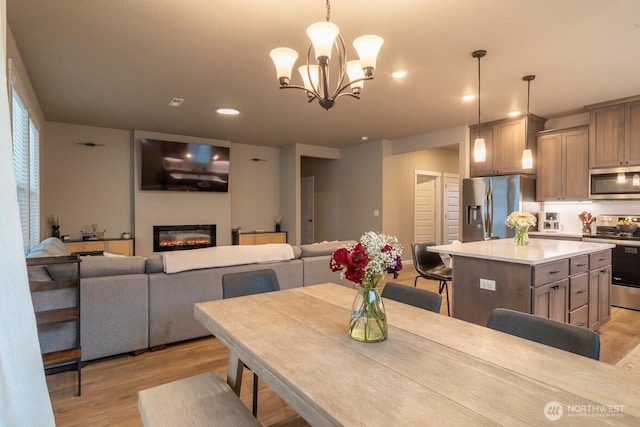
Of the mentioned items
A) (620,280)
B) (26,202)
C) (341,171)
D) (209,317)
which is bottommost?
(620,280)

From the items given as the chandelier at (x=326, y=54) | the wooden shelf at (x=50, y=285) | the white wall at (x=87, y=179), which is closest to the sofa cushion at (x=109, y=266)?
the wooden shelf at (x=50, y=285)

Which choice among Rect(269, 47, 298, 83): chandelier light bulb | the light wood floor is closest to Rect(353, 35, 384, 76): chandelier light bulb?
Rect(269, 47, 298, 83): chandelier light bulb

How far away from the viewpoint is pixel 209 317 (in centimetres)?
165

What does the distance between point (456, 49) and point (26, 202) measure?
435 cm

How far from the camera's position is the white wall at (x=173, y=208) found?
5.95 metres

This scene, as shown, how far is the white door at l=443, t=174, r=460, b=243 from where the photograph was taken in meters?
7.80

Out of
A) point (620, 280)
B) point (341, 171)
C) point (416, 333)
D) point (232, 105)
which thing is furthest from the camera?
point (341, 171)

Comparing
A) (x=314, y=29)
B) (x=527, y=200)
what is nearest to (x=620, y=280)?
(x=527, y=200)

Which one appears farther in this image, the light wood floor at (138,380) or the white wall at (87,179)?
the white wall at (87,179)

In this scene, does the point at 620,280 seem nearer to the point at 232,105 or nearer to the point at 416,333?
the point at 416,333

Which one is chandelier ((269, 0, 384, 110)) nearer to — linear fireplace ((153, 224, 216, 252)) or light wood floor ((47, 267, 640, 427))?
light wood floor ((47, 267, 640, 427))

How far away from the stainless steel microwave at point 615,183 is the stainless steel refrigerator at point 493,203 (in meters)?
0.74

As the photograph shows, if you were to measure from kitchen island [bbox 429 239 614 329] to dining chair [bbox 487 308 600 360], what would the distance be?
1164mm
